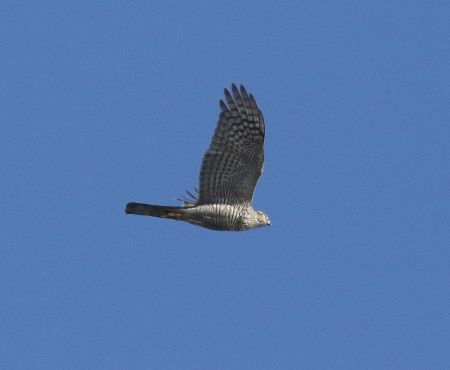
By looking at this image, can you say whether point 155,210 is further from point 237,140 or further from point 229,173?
point 237,140

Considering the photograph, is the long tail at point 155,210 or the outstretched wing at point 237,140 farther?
the long tail at point 155,210

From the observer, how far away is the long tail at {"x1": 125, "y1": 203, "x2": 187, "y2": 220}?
84.6ft

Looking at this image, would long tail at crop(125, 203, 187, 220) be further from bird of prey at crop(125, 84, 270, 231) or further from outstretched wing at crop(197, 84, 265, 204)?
outstretched wing at crop(197, 84, 265, 204)

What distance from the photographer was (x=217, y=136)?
82.8ft

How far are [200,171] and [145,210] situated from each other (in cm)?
123

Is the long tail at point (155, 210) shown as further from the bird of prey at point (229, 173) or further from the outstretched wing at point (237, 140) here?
the outstretched wing at point (237, 140)

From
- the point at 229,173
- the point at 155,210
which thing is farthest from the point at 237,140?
the point at 155,210

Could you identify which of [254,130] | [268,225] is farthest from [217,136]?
[268,225]

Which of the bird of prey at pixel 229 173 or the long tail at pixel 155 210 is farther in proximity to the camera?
the long tail at pixel 155 210

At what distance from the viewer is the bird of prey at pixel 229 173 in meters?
25.2

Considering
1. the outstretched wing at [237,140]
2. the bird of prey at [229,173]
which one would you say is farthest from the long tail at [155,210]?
the outstretched wing at [237,140]

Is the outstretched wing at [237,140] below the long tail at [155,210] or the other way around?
the other way around

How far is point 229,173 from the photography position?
25422 millimetres

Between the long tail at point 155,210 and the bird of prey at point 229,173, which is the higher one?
the bird of prey at point 229,173
